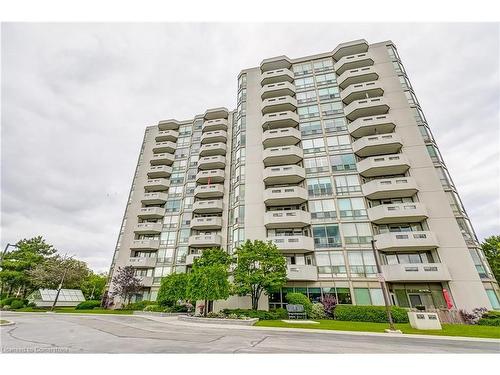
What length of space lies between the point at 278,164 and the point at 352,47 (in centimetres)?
2160

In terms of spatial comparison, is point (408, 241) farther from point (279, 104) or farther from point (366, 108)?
point (279, 104)

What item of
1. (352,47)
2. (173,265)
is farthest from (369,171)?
(173,265)

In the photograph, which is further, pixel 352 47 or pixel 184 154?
pixel 184 154

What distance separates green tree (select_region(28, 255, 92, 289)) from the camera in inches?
1497

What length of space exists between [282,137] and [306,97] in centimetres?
874

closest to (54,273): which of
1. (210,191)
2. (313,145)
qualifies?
(210,191)

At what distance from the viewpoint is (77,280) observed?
4541 centimetres

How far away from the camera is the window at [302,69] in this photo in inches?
1500

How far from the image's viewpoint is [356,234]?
26.2 m

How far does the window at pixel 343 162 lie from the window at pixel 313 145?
2198 millimetres

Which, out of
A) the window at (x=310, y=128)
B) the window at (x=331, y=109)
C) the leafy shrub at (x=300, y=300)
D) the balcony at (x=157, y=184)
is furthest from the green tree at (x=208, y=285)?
the window at (x=331, y=109)

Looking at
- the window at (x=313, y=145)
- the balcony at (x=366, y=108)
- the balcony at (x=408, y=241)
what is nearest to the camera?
the balcony at (x=408, y=241)

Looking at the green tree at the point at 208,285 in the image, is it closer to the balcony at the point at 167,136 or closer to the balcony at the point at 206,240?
the balcony at the point at 206,240

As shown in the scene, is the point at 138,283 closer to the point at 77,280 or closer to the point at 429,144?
the point at 77,280
